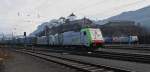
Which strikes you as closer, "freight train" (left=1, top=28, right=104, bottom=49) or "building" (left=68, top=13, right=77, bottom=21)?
"freight train" (left=1, top=28, right=104, bottom=49)

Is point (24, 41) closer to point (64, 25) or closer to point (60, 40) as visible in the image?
point (64, 25)

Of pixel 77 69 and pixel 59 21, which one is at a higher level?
pixel 59 21

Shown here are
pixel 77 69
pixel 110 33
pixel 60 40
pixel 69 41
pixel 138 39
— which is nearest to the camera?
pixel 77 69

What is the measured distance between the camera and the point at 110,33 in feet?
413

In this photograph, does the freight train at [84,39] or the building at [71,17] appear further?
the building at [71,17]

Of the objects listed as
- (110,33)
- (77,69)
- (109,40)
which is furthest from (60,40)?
(110,33)

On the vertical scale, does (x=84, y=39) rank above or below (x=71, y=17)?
below

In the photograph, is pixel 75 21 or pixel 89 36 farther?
pixel 75 21

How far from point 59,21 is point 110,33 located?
22927 mm

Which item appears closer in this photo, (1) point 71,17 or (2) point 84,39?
(2) point 84,39

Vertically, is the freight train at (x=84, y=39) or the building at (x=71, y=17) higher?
the building at (x=71, y=17)

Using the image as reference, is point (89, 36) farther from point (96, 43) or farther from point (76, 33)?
point (76, 33)

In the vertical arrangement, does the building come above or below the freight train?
above

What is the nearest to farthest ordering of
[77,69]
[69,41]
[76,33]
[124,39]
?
[77,69]
[76,33]
[69,41]
[124,39]
